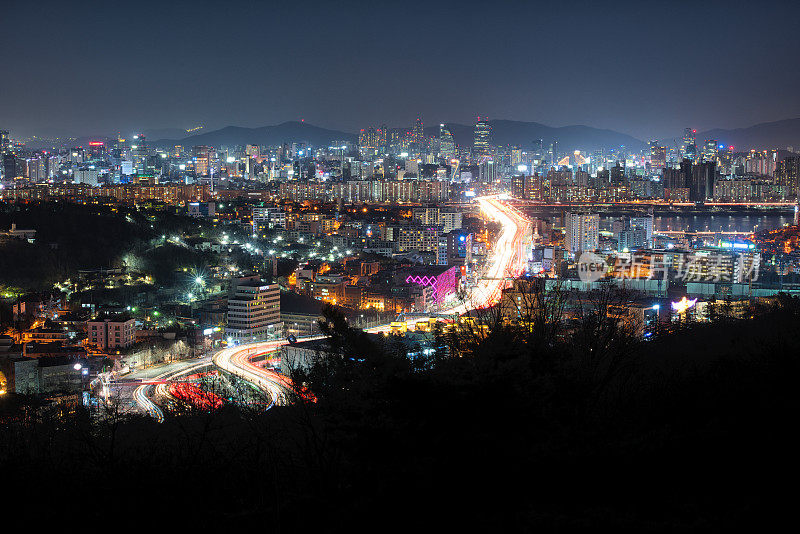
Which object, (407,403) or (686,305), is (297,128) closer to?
(686,305)

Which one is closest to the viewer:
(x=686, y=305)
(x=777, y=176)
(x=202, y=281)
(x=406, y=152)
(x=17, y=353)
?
(x=17, y=353)

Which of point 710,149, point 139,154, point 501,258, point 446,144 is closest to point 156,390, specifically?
point 501,258

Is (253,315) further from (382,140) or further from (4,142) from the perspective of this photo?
(382,140)

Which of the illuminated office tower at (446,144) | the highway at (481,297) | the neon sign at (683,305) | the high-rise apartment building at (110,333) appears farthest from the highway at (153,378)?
the illuminated office tower at (446,144)

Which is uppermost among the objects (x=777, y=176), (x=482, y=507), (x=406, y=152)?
(x=406, y=152)

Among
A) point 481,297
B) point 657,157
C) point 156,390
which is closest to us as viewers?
point 156,390

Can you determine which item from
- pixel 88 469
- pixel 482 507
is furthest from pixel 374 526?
pixel 88 469

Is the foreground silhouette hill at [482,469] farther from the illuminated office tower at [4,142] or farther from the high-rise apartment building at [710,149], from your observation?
the high-rise apartment building at [710,149]
